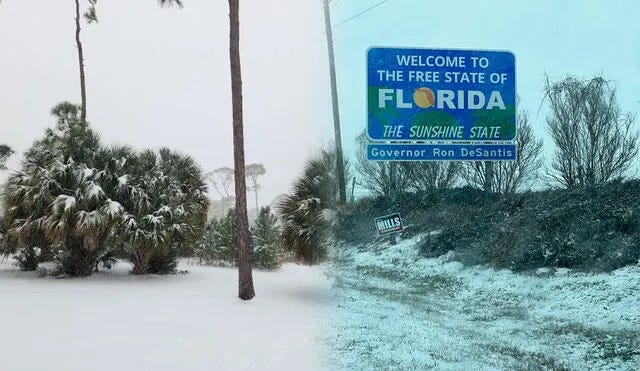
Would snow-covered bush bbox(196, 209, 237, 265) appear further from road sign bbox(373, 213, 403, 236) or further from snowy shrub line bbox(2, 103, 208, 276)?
road sign bbox(373, 213, 403, 236)

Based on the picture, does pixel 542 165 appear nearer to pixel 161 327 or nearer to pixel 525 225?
pixel 525 225

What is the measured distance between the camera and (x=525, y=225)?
3066 mm

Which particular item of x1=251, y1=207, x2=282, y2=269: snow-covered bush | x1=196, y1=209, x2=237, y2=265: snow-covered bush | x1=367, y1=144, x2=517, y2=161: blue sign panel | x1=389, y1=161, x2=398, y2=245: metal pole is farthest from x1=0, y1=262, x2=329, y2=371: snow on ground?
x1=196, y1=209, x2=237, y2=265: snow-covered bush

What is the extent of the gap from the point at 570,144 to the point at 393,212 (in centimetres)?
106

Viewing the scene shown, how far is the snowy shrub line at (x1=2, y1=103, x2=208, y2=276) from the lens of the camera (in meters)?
13.9

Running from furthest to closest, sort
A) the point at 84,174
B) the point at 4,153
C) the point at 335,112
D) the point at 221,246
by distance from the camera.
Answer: the point at 221,246
the point at 4,153
the point at 84,174
the point at 335,112

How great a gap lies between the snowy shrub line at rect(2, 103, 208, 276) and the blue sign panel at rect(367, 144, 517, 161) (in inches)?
474

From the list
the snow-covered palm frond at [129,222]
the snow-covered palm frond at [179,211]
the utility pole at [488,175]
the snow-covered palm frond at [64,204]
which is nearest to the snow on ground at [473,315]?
the utility pole at [488,175]

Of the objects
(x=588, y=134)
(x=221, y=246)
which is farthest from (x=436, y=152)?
(x=221, y=246)

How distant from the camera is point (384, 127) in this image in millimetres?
2906

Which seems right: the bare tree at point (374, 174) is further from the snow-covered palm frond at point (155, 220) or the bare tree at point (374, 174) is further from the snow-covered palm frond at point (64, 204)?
the snow-covered palm frond at point (155, 220)

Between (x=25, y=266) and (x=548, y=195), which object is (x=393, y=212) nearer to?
(x=548, y=195)

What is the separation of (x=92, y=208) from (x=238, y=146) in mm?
4954

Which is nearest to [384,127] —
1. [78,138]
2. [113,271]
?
Result: [78,138]
